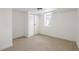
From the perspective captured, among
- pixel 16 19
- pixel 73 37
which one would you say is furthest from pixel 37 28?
pixel 73 37

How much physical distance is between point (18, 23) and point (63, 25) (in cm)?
240

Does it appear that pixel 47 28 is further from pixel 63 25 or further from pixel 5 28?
pixel 5 28

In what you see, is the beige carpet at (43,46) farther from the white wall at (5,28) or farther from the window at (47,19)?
the window at (47,19)

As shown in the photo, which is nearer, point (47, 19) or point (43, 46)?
point (43, 46)

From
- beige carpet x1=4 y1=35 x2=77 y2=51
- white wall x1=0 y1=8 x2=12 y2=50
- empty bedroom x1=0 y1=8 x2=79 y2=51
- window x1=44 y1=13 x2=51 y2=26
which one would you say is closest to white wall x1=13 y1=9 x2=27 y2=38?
empty bedroom x1=0 y1=8 x2=79 y2=51

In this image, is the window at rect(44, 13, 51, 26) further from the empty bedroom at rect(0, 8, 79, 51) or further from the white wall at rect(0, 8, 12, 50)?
the white wall at rect(0, 8, 12, 50)

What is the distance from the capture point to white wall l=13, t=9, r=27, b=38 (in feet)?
13.7

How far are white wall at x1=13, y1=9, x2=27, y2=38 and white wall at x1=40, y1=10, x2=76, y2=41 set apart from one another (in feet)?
5.39

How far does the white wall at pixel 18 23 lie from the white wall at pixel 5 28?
4.55 ft

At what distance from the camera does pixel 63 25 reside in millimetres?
4273

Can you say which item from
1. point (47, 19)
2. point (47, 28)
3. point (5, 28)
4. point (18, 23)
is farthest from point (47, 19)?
point (5, 28)
